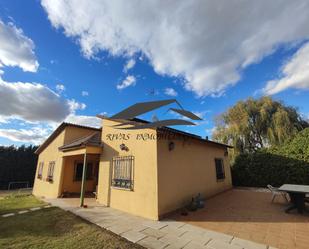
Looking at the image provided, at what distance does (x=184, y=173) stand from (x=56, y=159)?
1047 centimetres

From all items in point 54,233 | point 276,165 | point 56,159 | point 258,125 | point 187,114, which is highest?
point 258,125

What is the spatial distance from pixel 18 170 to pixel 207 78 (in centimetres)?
2765

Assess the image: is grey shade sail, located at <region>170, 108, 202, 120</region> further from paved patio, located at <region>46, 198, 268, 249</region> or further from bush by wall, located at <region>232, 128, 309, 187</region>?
bush by wall, located at <region>232, 128, 309, 187</region>

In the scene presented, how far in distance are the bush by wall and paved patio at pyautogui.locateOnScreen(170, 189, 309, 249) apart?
15.3 ft

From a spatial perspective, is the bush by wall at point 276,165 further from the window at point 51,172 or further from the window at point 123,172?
the window at point 51,172

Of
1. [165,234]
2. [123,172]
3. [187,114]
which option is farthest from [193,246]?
[123,172]

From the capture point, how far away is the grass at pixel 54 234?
15.1 ft

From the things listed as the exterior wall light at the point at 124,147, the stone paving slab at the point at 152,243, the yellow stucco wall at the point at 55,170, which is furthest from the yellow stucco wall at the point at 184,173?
the yellow stucco wall at the point at 55,170

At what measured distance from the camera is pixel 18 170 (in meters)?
24.0

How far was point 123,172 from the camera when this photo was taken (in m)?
8.11

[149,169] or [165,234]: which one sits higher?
[149,169]

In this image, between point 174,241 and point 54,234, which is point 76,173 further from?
point 174,241

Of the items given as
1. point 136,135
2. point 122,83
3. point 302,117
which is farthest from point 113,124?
point 302,117

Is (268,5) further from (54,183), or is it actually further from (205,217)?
(54,183)
